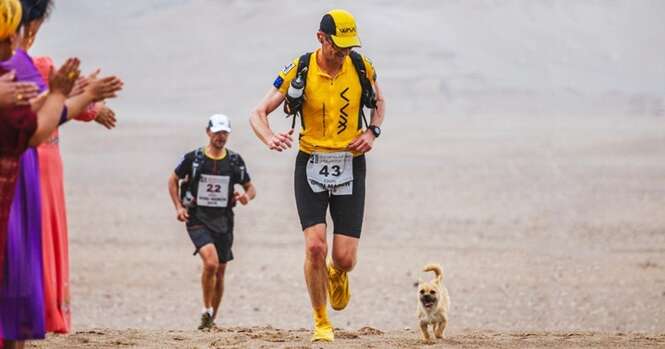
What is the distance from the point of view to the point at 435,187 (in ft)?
114

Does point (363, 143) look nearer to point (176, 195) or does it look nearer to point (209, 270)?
point (209, 270)

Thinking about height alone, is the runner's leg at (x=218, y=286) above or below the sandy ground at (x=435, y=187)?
below

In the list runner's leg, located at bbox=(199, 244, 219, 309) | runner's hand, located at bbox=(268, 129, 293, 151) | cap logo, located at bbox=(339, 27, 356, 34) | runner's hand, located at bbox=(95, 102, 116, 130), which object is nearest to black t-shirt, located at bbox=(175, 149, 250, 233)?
runner's leg, located at bbox=(199, 244, 219, 309)

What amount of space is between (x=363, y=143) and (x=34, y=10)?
3165 mm

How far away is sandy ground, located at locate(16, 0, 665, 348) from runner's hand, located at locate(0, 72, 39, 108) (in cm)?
372

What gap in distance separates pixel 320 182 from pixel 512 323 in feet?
24.8

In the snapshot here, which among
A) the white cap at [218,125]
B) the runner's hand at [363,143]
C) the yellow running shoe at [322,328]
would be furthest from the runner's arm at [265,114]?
the white cap at [218,125]

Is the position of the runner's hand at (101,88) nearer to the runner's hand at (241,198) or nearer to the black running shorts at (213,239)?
the black running shorts at (213,239)

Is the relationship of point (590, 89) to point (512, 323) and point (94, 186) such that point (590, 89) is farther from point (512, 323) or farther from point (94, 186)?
point (512, 323)

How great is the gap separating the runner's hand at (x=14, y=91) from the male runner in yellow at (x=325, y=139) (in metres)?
3.29

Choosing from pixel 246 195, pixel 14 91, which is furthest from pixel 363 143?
pixel 14 91

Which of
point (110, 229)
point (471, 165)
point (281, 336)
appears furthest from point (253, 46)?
point (281, 336)

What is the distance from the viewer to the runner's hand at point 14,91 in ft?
20.3

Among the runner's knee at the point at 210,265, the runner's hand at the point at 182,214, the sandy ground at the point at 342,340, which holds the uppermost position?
the runner's hand at the point at 182,214
